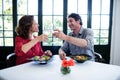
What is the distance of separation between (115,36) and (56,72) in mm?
2330

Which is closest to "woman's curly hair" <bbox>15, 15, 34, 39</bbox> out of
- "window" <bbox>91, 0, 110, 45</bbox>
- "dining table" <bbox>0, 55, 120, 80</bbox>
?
"dining table" <bbox>0, 55, 120, 80</bbox>

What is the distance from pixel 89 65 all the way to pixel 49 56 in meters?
0.47

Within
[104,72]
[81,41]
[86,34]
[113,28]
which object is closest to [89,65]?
[104,72]

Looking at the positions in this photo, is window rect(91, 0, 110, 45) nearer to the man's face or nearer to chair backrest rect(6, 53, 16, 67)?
the man's face

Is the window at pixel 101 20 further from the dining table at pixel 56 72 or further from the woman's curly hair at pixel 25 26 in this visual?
the dining table at pixel 56 72

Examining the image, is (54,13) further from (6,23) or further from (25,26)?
(25,26)

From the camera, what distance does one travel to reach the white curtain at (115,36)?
3779 mm

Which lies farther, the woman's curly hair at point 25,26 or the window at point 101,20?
the window at point 101,20

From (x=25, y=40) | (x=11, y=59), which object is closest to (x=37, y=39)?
(x=25, y=40)

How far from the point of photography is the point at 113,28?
382cm

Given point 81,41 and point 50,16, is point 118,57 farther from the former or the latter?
point 81,41

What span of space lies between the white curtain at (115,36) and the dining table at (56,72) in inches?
75.6

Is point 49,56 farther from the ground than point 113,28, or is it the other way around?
point 113,28

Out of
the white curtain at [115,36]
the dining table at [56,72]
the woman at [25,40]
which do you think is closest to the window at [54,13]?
the white curtain at [115,36]
